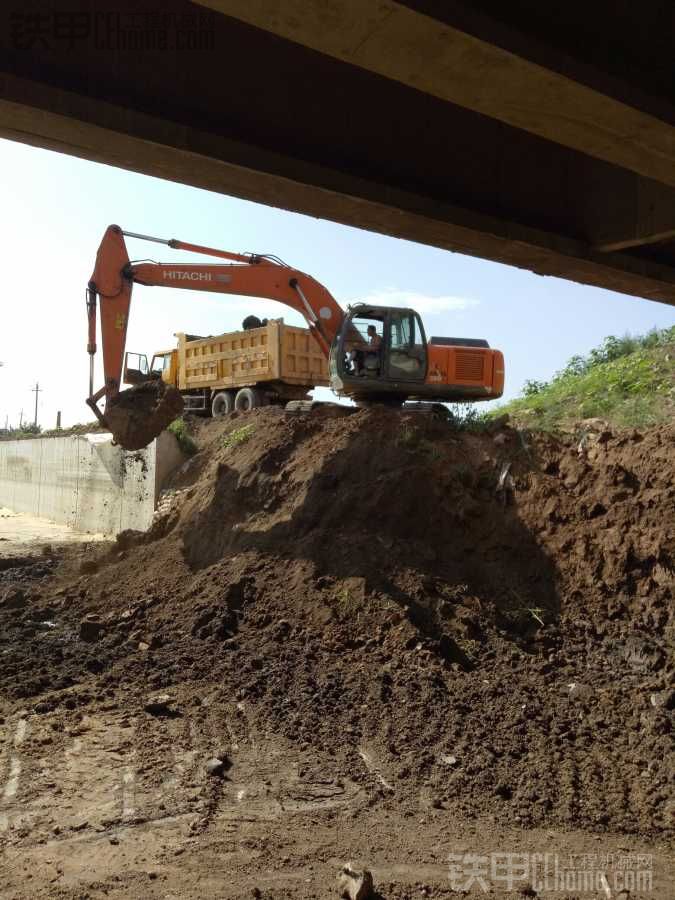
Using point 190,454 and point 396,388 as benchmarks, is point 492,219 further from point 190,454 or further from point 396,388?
point 190,454

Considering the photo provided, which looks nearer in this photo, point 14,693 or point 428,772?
point 428,772

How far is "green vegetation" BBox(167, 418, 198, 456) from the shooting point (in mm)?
16453

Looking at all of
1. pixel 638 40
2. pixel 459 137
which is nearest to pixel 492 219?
pixel 459 137

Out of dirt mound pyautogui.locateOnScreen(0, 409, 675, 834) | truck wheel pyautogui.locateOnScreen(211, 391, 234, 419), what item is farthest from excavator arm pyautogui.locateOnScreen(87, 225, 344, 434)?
truck wheel pyautogui.locateOnScreen(211, 391, 234, 419)

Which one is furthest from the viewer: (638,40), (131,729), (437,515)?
(437,515)

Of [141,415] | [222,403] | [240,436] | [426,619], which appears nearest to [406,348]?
[240,436]

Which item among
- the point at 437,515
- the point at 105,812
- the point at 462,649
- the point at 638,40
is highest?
the point at 638,40

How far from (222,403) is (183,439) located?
10.4 ft

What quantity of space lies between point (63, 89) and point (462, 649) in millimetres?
5482

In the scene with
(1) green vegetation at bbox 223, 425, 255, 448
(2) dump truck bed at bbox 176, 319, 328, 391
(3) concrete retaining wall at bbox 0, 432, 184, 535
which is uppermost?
(2) dump truck bed at bbox 176, 319, 328, 391

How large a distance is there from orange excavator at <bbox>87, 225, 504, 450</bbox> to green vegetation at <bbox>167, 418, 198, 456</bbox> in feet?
15.0

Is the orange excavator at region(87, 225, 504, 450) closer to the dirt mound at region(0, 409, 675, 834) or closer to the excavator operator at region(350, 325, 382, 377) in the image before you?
the excavator operator at region(350, 325, 382, 377)

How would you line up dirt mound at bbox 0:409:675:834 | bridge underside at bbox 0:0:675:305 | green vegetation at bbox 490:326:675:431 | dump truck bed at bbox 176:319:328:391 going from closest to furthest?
bridge underside at bbox 0:0:675:305 < dirt mound at bbox 0:409:675:834 < green vegetation at bbox 490:326:675:431 < dump truck bed at bbox 176:319:328:391

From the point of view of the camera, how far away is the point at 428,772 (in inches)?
199
